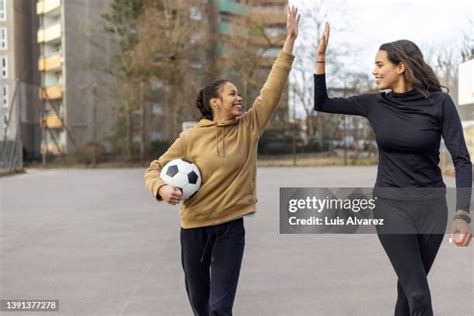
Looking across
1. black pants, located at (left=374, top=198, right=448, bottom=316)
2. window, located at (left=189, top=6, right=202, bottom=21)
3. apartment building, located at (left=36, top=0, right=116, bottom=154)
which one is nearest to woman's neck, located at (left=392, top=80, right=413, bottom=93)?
black pants, located at (left=374, top=198, right=448, bottom=316)

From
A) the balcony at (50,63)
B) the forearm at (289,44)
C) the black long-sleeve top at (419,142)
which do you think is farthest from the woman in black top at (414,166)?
the balcony at (50,63)

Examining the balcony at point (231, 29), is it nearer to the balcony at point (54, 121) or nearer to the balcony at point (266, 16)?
the balcony at point (266, 16)

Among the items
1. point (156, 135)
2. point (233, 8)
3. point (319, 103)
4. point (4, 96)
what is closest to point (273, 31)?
point (233, 8)

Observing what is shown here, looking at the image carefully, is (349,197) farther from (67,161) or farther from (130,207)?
(67,161)

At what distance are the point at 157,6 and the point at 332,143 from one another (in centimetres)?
1020

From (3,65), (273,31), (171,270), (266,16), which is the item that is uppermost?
(266,16)

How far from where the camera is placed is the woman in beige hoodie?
293cm

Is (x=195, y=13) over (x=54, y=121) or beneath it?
over

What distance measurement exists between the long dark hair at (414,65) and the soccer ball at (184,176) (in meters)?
1.10

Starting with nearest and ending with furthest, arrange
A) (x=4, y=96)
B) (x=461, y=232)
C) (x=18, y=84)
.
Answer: (x=461, y=232), (x=4, y=96), (x=18, y=84)

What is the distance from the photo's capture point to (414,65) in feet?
8.73

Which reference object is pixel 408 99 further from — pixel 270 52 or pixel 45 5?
pixel 270 52

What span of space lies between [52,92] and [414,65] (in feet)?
81.9

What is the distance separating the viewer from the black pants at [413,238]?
8.60 feet
